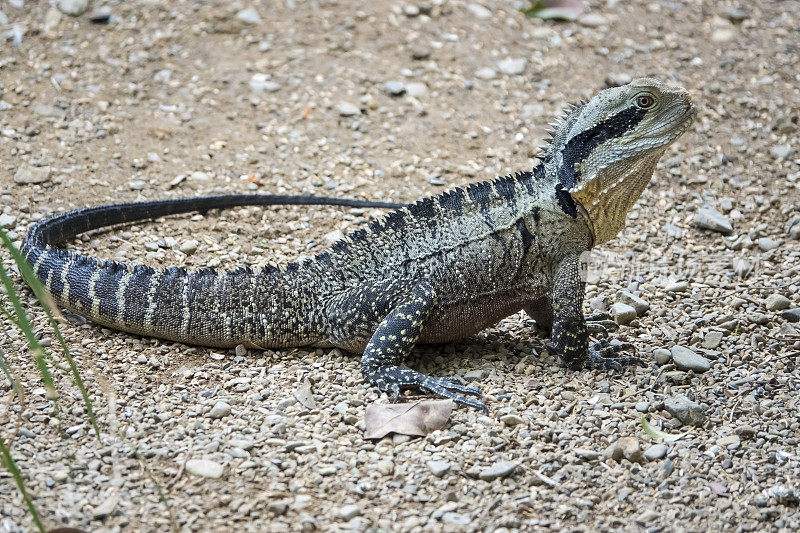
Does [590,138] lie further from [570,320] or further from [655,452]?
[655,452]

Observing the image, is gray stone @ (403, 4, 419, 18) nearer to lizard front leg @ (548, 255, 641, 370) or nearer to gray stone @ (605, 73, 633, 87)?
gray stone @ (605, 73, 633, 87)

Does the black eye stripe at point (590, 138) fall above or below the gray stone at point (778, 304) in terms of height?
above

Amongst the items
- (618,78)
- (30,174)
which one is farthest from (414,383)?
(618,78)

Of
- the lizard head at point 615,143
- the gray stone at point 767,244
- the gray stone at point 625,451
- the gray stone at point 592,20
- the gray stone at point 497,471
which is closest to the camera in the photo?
the gray stone at point 497,471

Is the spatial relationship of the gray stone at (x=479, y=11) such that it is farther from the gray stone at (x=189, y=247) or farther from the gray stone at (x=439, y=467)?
the gray stone at (x=439, y=467)

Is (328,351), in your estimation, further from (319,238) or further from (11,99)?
(11,99)

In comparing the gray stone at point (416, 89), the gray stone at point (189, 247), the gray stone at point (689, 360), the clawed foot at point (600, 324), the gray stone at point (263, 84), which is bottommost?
the clawed foot at point (600, 324)

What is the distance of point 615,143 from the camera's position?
6.12 metres

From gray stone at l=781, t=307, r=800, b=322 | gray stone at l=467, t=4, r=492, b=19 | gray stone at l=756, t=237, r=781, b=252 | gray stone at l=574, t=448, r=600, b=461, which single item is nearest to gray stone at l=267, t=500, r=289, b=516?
gray stone at l=574, t=448, r=600, b=461

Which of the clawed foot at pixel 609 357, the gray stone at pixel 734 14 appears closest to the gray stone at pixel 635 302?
the clawed foot at pixel 609 357

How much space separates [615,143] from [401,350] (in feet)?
7.48

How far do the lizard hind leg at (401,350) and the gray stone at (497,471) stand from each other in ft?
3.00

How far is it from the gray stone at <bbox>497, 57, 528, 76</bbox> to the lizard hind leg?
5461 millimetres

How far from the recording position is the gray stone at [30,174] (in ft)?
27.6
